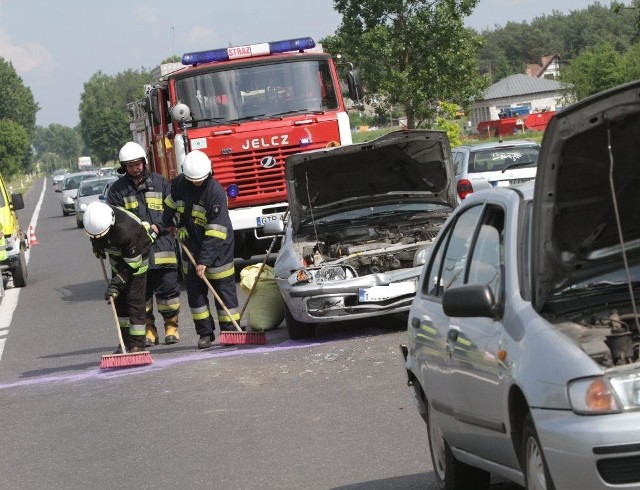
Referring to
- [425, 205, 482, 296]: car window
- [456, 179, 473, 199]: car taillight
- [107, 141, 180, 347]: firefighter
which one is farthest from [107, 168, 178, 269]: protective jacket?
[456, 179, 473, 199]: car taillight

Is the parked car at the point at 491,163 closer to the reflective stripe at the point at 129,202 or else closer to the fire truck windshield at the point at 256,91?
the fire truck windshield at the point at 256,91

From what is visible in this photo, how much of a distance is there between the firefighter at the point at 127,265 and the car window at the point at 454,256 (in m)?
6.67

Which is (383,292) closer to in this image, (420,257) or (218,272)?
(420,257)

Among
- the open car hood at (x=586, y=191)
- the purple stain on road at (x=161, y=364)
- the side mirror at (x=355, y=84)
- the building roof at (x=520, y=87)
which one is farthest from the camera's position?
the building roof at (x=520, y=87)

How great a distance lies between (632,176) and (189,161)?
26.8 feet

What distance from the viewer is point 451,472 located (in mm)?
6516

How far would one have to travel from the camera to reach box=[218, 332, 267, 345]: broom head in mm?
13547

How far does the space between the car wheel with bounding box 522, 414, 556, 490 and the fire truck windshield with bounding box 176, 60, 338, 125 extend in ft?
45.9

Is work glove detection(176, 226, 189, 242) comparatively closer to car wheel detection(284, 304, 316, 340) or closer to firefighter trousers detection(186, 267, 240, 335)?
firefighter trousers detection(186, 267, 240, 335)

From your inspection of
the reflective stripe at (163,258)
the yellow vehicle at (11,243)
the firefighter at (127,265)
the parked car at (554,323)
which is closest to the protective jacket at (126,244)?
the firefighter at (127,265)

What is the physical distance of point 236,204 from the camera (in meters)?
19.4

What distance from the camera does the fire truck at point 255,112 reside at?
18953 mm

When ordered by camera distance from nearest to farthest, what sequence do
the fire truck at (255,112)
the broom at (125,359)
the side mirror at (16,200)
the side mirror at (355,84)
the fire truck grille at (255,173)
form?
the broom at (125,359), the side mirror at (355,84), the fire truck at (255,112), the fire truck grille at (255,173), the side mirror at (16,200)

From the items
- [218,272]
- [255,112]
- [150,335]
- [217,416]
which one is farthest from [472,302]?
[255,112]
